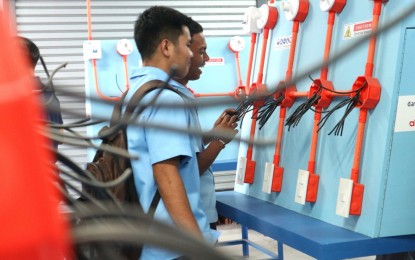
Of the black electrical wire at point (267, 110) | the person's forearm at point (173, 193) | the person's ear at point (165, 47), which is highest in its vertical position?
the person's ear at point (165, 47)

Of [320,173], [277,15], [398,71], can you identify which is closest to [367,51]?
[398,71]

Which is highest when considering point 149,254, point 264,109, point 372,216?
point 264,109

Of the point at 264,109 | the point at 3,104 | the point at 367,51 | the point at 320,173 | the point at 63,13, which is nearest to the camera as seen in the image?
the point at 3,104

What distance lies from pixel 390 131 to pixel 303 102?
0.48m

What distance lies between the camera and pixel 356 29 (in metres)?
1.90

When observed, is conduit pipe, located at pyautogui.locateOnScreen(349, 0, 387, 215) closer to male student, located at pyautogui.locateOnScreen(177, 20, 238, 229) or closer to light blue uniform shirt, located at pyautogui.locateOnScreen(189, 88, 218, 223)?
male student, located at pyautogui.locateOnScreen(177, 20, 238, 229)

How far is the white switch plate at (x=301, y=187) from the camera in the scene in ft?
6.70

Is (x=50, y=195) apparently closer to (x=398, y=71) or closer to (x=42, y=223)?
(x=42, y=223)

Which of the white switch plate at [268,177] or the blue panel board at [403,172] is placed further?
the white switch plate at [268,177]

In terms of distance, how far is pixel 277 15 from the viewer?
2.42 metres

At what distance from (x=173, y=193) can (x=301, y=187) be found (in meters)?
0.64

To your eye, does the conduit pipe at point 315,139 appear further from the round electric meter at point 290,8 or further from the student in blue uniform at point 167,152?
the student in blue uniform at point 167,152

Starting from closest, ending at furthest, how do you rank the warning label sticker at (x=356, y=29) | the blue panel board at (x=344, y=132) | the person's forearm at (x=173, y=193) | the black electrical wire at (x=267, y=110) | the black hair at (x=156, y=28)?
1. the person's forearm at (x=173, y=193)
2. the blue panel board at (x=344, y=132)
3. the warning label sticker at (x=356, y=29)
4. the black hair at (x=156, y=28)
5. the black electrical wire at (x=267, y=110)

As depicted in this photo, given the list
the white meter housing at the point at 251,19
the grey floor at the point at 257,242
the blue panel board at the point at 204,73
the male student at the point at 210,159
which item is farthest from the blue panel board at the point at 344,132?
the grey floor at the point at 257,242
